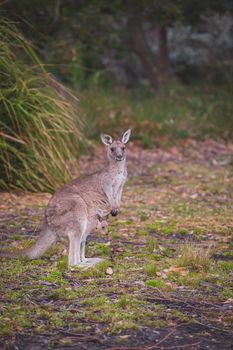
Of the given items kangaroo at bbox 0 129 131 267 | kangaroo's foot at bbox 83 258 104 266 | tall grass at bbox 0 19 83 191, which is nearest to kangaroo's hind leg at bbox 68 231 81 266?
kangaroo at bbox 0 129 131 267

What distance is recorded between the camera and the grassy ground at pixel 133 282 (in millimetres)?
4777

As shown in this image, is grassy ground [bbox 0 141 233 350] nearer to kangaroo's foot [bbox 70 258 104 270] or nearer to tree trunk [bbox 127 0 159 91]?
kangaroo's foot [bbox 70 258 104 270]

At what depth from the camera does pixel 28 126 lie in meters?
9.38

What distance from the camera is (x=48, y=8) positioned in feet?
43.6

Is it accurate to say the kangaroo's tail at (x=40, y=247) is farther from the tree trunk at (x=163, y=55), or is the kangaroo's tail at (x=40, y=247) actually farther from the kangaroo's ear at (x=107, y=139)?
the tree trunk at (x=163, y=55)

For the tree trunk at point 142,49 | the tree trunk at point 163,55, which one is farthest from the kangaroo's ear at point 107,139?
the tree trunk at point 163,55

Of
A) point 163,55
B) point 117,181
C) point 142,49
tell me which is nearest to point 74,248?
point 117,181

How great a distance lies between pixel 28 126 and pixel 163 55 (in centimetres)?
760

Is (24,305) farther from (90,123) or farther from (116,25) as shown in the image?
(116,25)

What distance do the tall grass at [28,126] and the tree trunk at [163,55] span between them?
668cm

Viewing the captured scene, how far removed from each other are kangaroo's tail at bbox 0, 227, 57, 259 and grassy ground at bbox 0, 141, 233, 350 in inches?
3.9

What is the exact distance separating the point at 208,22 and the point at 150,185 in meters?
7.31

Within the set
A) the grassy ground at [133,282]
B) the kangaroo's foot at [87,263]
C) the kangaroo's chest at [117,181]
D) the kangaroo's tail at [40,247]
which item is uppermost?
the kangaroo's chest at [117,181]

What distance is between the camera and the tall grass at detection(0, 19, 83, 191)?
930cm
